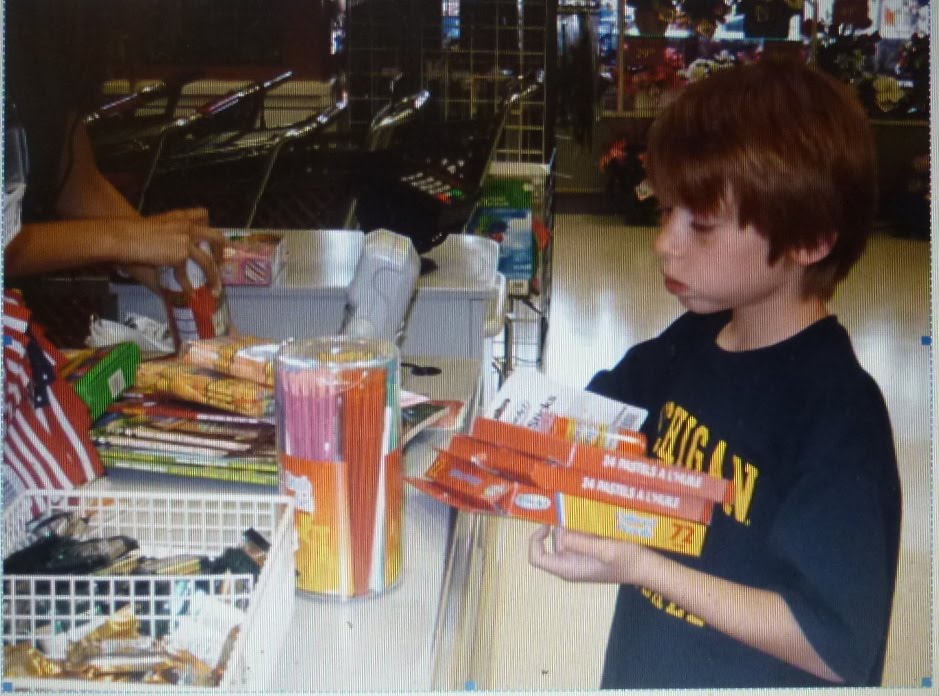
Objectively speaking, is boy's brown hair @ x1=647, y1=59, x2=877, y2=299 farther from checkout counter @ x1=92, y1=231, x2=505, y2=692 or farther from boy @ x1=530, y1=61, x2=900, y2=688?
checkout counter @ x1=92, y1=231, x2=505, y2=692

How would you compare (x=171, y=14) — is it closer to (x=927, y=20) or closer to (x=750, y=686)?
(x=927, y=20)

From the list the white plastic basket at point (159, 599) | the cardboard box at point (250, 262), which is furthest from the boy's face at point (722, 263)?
the cardboard box at point (250, 262)

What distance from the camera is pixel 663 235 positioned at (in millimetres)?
863

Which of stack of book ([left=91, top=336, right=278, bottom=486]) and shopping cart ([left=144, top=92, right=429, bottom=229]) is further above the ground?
shopping cart ([left=144, top=92, right=429, bottom=229])

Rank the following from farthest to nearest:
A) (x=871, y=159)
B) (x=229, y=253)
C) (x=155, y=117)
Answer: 1. (x=229, y=253)
2. (x=155, y=117)
3. (x=871, y=159)

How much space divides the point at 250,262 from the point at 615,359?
0.61m

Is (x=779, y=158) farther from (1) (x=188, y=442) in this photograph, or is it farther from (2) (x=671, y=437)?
(1) (x=188, y=442)

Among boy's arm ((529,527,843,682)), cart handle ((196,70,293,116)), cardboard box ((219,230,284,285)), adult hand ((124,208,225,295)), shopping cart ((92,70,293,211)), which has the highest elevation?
cart handle ((196,70,293,116))

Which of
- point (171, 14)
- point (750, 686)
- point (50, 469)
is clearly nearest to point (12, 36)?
point (171, 14)

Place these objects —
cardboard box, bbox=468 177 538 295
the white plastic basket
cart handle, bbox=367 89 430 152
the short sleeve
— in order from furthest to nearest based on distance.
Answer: cardboard box, bbox=468 177 538 295 < cart handle, bbox=367 89 430 152 < the short sleeve < the white plastic basket

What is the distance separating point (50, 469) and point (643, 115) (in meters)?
→ 0.66

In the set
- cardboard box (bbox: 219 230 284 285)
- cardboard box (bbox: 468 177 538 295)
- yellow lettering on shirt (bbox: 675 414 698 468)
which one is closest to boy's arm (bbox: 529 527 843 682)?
yellow lettering on shirt (bbox: 675 414 698 468)

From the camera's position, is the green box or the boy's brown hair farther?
the green box

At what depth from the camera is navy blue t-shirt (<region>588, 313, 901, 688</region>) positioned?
74cm
